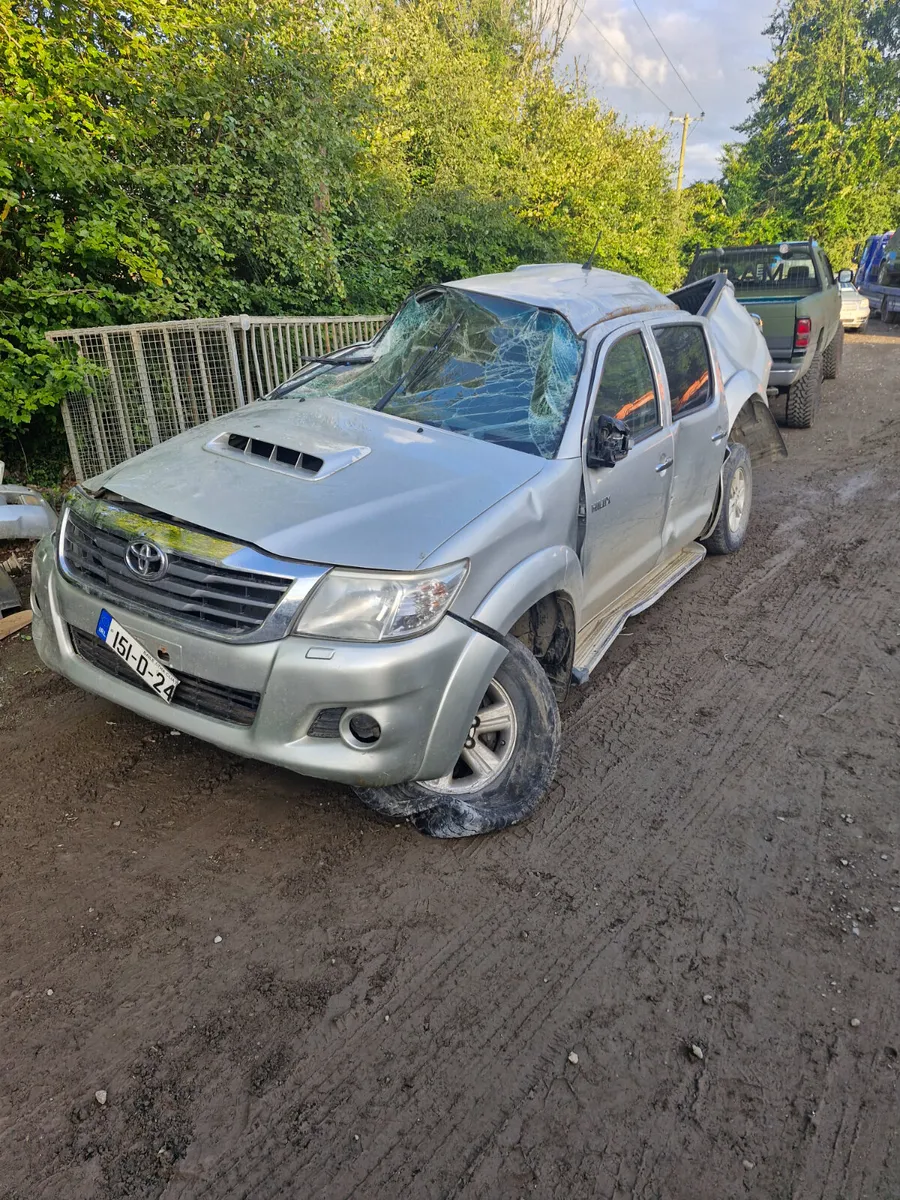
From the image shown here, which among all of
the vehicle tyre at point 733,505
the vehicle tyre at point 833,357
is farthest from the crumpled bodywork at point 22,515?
the vehicle tyre at point 833,357

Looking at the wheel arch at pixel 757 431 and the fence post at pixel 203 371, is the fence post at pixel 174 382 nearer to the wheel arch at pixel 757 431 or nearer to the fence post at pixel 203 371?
the fence post at pixel 203 371

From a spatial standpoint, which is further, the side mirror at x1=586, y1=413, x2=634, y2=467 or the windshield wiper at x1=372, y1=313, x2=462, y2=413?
the windshield wiper at x1=372, y1=313, x2=462, y2=413

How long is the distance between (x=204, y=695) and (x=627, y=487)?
220 cm

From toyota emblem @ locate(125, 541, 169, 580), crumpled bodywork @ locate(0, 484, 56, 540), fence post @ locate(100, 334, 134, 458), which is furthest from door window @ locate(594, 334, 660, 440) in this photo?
fence post @ locate(100, 334, 134, 458)

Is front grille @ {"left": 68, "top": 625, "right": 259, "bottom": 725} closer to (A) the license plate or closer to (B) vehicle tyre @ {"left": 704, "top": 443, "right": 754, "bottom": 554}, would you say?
(A) the license plate

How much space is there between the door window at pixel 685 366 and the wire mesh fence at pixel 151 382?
306 centimetres

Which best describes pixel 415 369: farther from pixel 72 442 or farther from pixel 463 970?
pixel 72 442

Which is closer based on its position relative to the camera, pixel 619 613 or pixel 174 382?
pixel 619 613

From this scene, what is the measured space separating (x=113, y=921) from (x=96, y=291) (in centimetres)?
545

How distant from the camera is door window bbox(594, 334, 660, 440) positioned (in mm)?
3732

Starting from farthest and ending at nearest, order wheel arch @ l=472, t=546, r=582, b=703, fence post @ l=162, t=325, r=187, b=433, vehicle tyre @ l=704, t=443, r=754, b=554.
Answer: fence post @ l=162, t=325, r=187, b=433 → vehicle tyre @ l=704, t=443, r=754, b=554 → wheel arch @ l=472, t=546, r=582, b=703

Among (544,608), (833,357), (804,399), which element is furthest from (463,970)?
(833,357)

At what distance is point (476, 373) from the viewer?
371cm

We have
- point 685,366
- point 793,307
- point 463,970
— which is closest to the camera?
point 463,970
